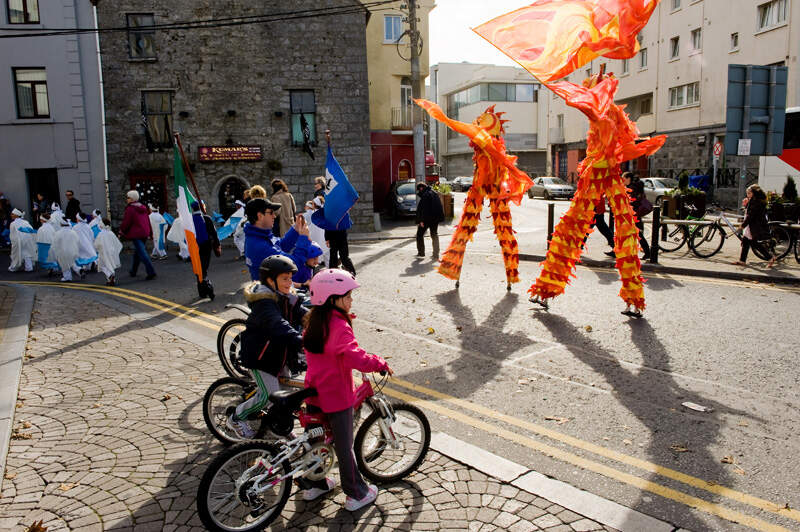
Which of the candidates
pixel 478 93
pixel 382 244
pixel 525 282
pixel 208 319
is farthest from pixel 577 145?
pixel 208 319

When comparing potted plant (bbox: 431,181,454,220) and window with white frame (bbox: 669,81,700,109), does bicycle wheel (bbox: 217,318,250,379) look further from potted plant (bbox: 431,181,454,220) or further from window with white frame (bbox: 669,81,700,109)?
window with white frame (bbox: 669,81,700,109)

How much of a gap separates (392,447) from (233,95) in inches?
858

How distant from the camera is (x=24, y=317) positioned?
893 cm

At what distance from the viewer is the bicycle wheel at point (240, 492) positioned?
11.0 ft

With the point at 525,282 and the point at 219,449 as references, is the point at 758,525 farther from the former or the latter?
the point at 525,282

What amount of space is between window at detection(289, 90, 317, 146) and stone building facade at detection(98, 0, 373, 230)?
0.04 meters

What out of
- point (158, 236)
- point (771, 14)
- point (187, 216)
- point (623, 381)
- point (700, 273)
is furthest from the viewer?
point (771, 14)

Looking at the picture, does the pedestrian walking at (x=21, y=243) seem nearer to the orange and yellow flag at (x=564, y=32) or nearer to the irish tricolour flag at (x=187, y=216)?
the irish tricolour flag at (x=187, y=216)

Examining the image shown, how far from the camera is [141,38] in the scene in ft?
74.6

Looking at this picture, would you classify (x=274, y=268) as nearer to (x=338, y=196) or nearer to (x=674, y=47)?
(x=338, y=196)

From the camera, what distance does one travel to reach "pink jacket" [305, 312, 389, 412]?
11.6ft

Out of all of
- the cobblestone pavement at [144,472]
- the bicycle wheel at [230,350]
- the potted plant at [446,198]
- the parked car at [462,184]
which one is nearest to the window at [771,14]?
the potted plant at [446,198]

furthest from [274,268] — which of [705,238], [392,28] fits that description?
[392,28]

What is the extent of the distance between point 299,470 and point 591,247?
12.1m
